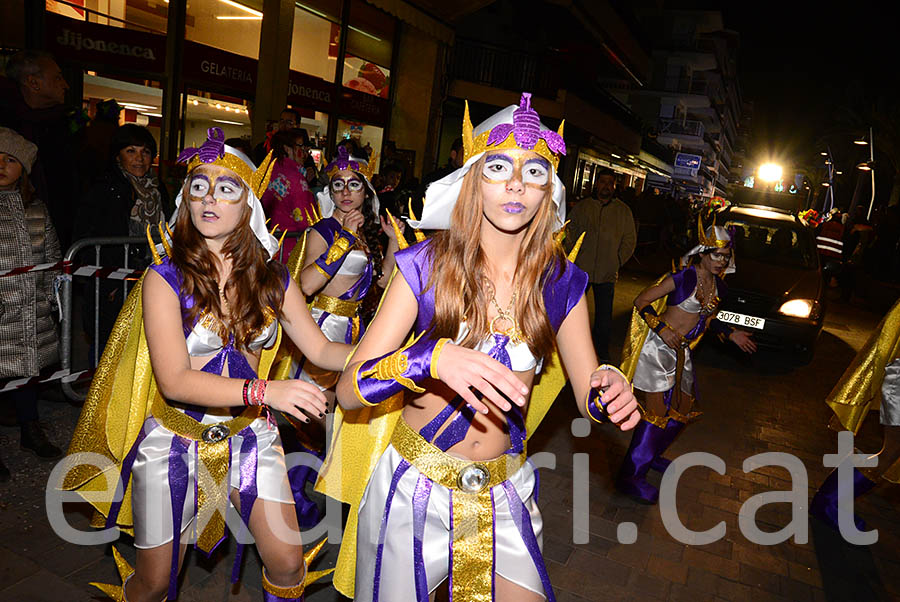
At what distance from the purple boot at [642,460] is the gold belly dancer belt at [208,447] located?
3.31m

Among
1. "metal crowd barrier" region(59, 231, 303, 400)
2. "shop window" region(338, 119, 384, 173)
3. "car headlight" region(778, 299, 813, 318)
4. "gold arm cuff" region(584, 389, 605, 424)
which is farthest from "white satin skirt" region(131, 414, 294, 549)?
"shop window" region(338, 119, 384, 173)

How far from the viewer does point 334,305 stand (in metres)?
4.66

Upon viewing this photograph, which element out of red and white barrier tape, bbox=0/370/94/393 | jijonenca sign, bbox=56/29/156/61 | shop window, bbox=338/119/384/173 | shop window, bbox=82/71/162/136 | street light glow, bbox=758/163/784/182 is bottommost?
red and white barrier tape, bbox=0/370/94/393

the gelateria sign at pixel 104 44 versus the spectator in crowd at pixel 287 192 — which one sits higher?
the gelateria sign at pixel 104 44

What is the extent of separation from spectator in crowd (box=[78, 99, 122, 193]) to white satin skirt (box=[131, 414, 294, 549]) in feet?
15.1

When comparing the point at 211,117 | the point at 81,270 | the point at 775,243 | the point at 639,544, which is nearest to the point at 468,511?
the point at 639,544

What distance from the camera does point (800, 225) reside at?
431 inches

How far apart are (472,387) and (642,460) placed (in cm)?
329

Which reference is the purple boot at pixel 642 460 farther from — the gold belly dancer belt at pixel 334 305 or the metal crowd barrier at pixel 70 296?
the metal crowd barrier at pixel 70 296

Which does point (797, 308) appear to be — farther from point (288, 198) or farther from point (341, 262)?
point (341, 262)

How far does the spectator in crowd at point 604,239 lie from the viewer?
26.4 ft

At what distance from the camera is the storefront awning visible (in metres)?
14.0

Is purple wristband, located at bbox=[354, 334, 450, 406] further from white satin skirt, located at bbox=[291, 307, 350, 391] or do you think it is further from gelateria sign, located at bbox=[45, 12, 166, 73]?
gelateria sign, located at bbox=[45, 12, 166, 73]

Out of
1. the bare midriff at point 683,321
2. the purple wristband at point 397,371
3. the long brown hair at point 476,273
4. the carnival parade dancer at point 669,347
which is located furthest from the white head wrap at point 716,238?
the purple wristband at point 397,371
